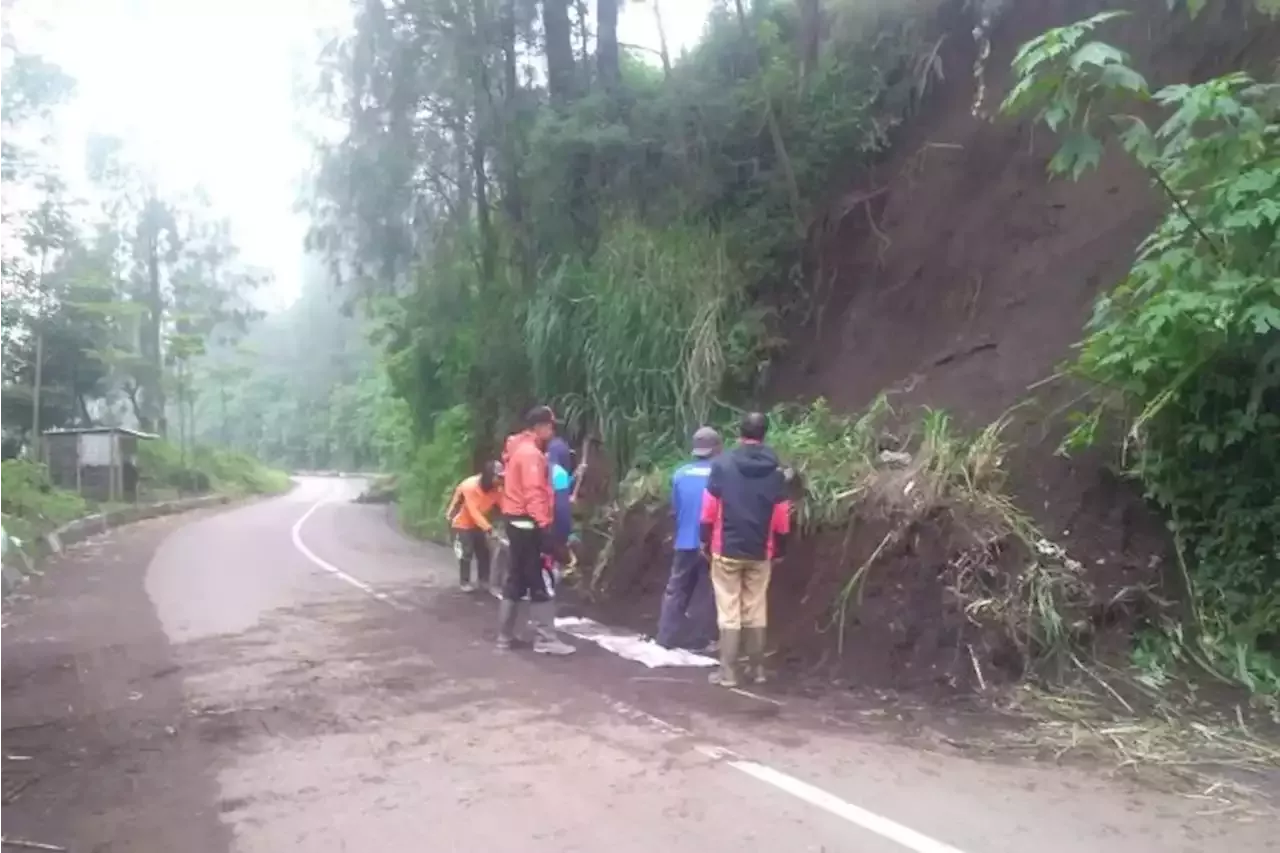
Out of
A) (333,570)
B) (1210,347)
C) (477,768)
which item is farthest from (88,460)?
(1210,347)

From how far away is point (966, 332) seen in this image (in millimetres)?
12617

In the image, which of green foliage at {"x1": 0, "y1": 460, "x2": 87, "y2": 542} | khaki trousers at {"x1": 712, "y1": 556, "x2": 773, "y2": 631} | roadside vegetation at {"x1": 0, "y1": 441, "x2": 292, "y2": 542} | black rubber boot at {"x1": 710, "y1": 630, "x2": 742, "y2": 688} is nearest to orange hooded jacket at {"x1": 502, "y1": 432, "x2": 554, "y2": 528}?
khaki trousers at {"x1": 712, "y1": 556, "x2": 773, "y2": 631}

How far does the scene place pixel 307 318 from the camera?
9050 centimetres

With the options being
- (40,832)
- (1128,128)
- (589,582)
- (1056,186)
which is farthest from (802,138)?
(40,832)

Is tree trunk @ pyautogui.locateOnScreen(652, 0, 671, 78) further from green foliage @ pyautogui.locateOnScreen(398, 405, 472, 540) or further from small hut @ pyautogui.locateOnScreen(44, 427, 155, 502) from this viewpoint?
small hut @ pyautogui.locateOnScreen(44, 427, 155, 502)

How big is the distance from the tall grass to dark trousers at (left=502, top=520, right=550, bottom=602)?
400cm

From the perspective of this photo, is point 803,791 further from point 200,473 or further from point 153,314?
point 153,314

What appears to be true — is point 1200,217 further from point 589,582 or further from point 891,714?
point 589,582

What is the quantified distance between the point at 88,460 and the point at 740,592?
107 ft

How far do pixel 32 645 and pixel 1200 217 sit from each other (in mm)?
10532

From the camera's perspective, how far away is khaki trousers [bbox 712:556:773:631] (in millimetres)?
8852

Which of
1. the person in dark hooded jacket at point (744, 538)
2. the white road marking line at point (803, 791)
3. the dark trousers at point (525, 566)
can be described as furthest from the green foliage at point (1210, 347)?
the dark trousers at point (525, 566)

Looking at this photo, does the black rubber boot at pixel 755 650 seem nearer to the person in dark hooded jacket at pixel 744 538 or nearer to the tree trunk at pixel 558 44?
the person in dark hooded jacket at pixel 744 538

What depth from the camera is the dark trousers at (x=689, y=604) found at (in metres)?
10.2
